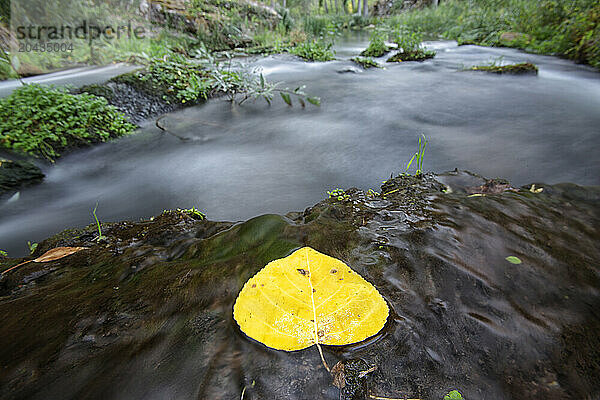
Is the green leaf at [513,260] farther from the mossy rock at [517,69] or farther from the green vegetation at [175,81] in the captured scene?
the mossy rock at [517,69]

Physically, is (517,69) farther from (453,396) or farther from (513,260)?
(453,396)

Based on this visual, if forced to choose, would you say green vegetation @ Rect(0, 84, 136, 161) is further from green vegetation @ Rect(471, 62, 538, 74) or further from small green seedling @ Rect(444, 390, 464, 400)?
green vegetation @ Rect(471, 62, 538, 74)

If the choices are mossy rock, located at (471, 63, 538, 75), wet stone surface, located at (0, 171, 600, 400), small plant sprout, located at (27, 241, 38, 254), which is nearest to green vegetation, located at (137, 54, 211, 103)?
small plant sprout, located at (27, 241, 38, 254)

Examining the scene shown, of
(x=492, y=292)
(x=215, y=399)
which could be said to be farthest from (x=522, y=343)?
(x=215, y=399)

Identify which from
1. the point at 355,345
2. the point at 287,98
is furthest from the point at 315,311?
the point at 287,98

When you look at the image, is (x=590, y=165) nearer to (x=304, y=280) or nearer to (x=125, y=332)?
(x=304, y=280)

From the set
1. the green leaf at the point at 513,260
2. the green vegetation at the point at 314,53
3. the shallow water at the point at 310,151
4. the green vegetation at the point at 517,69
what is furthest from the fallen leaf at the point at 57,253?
the green vegetation at the point at 314,53
